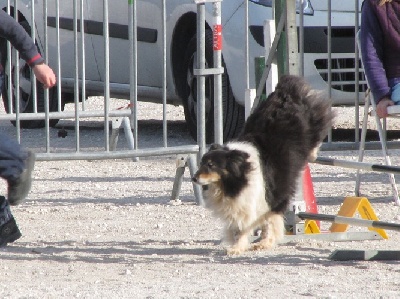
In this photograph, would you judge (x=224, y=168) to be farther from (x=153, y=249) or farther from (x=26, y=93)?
(x=26, y=93)

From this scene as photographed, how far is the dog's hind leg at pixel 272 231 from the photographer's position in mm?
6051

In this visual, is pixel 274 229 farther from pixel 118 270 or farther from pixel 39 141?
pixel 39 141

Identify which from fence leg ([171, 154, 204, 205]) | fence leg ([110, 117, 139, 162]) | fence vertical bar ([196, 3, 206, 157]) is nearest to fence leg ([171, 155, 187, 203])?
fence leg ([171, 154, 204, 205])

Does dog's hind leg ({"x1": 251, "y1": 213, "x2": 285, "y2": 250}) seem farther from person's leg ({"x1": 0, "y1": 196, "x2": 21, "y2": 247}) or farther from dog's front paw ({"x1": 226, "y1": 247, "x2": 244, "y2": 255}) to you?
person's leg ({"x1": 0, "y1": 196, "x2": 21, "y2": 247})

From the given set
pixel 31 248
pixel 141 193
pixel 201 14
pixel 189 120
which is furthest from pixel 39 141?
pixel 31 248

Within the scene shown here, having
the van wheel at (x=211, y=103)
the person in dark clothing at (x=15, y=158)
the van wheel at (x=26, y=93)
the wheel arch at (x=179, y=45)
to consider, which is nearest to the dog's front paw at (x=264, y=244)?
the person in dark clothing at (x=15, y=158)

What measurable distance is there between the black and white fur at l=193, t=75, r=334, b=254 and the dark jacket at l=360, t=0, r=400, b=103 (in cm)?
86

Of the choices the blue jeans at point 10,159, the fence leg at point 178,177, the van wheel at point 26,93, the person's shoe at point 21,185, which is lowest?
the fence leg at point 178,177

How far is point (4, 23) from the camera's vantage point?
594 cm

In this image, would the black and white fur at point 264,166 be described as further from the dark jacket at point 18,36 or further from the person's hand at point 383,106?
the dark jacket at point 18,36

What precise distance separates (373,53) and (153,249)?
1879 millimetres

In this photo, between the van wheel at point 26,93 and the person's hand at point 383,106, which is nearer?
the person's hand at point 383,106

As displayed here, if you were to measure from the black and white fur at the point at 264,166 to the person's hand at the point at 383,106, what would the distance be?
80 cm

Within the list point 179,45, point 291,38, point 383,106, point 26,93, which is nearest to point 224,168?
point 291,38
